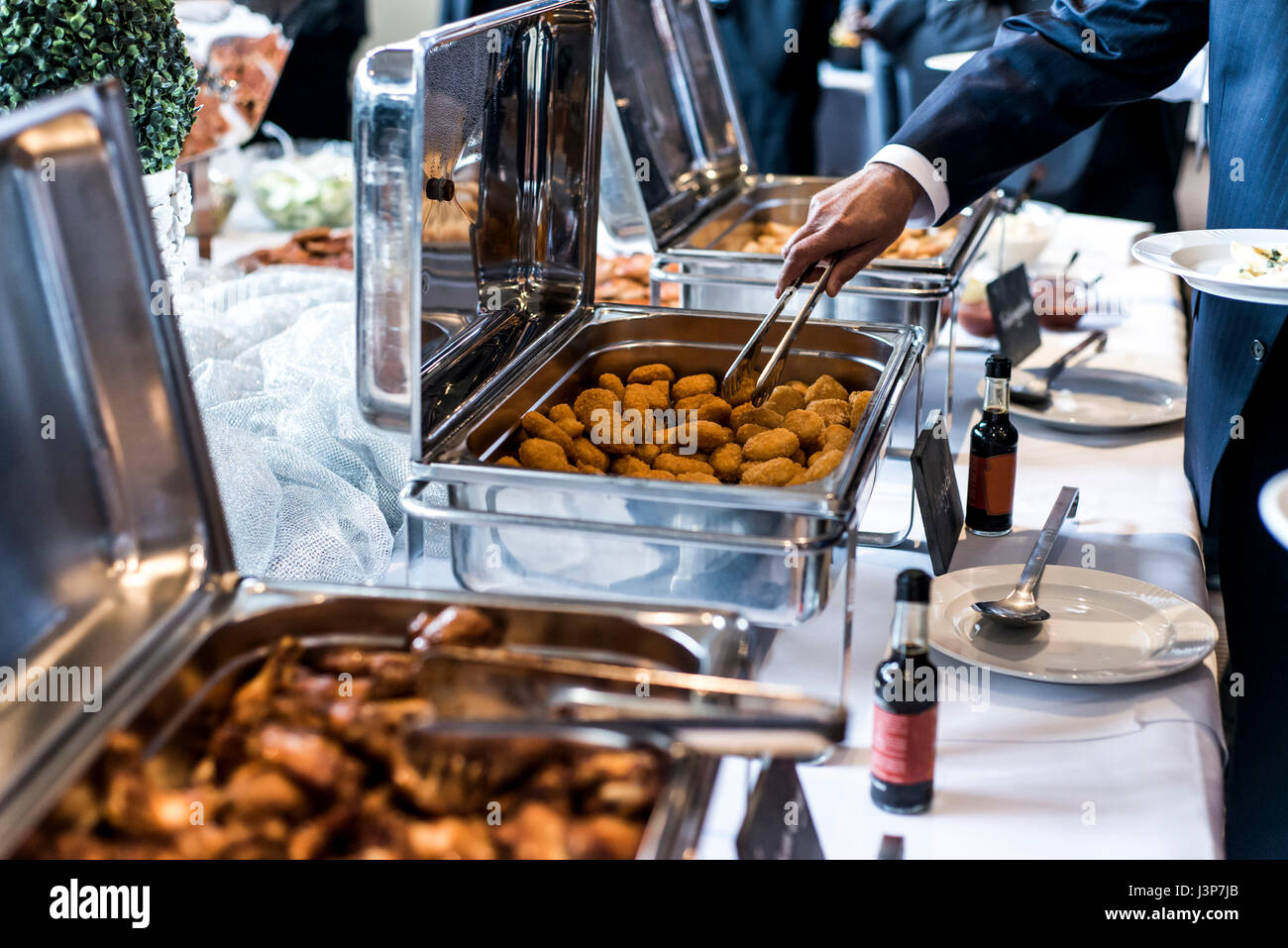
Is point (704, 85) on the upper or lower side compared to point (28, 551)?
upper

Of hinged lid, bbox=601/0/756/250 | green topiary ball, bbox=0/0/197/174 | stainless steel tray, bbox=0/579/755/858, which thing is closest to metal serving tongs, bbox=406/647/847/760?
stainless steel tray, bbox=0/579/755/858

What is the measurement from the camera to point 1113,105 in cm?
147

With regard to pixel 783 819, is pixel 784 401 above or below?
above

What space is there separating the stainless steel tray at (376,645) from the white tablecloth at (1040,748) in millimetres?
130

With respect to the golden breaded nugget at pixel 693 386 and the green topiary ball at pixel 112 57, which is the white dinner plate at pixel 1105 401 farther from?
the green topiary ball at pixel 112 57

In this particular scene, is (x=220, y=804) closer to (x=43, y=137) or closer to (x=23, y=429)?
(x=23, y=429)

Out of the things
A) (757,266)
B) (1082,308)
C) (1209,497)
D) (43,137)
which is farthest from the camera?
Result: (1082,308)

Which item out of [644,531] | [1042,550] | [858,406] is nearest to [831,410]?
[858,406]

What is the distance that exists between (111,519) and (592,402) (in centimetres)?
50

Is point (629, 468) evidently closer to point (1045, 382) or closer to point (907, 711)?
point (907, 711)
